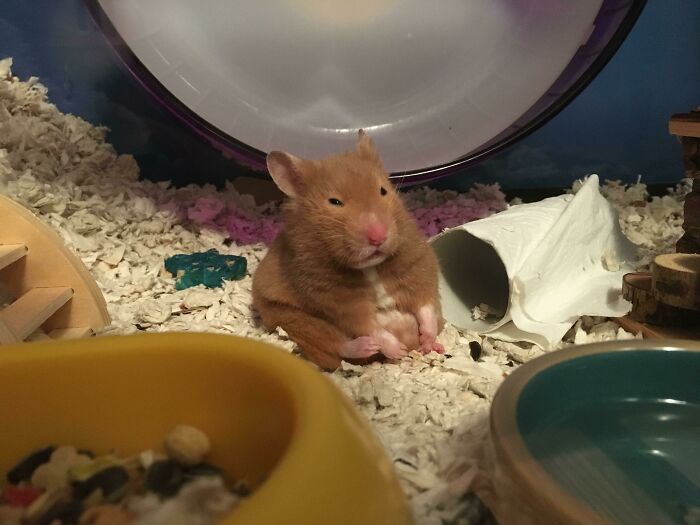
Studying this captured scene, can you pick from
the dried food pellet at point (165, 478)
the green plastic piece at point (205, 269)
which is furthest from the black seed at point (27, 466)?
the green plastic piece at point (205, 269)

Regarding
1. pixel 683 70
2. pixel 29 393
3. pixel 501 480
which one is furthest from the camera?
pixel 683 70

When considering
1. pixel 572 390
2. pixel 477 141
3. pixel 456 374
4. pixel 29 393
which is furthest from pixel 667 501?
pixel 477 141

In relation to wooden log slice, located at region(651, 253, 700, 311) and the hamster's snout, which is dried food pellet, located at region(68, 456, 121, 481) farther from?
wooden log slice, located at region(651, 253, 700, 311)

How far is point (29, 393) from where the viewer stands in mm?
837

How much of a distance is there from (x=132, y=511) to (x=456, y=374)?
698 mm

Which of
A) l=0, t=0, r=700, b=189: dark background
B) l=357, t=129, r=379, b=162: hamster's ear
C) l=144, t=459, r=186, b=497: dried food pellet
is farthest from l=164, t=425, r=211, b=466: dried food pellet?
l=0, t=0, r=700, b=189: dark background

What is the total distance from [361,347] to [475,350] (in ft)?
0.89

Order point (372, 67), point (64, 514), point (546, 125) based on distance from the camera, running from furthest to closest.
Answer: point (546, 125)
point (372, 67)
point (64, 514)

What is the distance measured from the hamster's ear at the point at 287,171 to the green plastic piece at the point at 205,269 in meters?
0.49

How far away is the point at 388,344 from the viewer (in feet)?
4.25

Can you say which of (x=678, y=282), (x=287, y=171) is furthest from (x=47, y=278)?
(x=678, y=282)

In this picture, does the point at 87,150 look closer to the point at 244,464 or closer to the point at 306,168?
the point at 306,168

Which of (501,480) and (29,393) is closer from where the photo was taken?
(501,480)

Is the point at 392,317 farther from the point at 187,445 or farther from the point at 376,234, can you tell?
the point at 187,445
